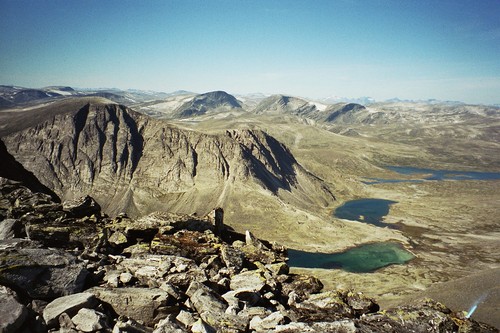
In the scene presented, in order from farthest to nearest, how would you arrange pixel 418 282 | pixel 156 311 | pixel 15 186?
pixel 418 282, pixel 15 186, pixel 156 311

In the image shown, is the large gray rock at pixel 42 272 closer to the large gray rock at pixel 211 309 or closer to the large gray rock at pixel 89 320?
the large gray rock at pixel 89 320

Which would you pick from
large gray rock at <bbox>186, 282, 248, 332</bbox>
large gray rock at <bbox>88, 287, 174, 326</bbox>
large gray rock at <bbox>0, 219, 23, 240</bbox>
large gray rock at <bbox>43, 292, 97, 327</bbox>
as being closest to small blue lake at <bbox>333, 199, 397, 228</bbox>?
large gray rock at <bbox>186, 282, 248, 332</bbox>

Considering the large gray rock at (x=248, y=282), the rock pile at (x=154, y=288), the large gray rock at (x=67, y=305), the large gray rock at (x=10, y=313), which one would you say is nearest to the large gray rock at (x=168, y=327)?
the rock pile at (x=154, y=288)

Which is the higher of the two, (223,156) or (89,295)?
(89,295)

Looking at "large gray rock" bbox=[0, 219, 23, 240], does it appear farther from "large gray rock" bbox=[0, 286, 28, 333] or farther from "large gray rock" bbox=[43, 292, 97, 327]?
"large gray rock" bbox=[0, 286, 28, 333]

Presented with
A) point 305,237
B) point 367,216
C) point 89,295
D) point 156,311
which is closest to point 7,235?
point 89,295

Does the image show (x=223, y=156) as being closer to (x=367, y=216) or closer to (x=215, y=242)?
(x=367, y=216)

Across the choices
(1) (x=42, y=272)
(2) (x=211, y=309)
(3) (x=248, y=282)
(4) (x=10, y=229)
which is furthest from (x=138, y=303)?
(4) (x=10, y=229)
